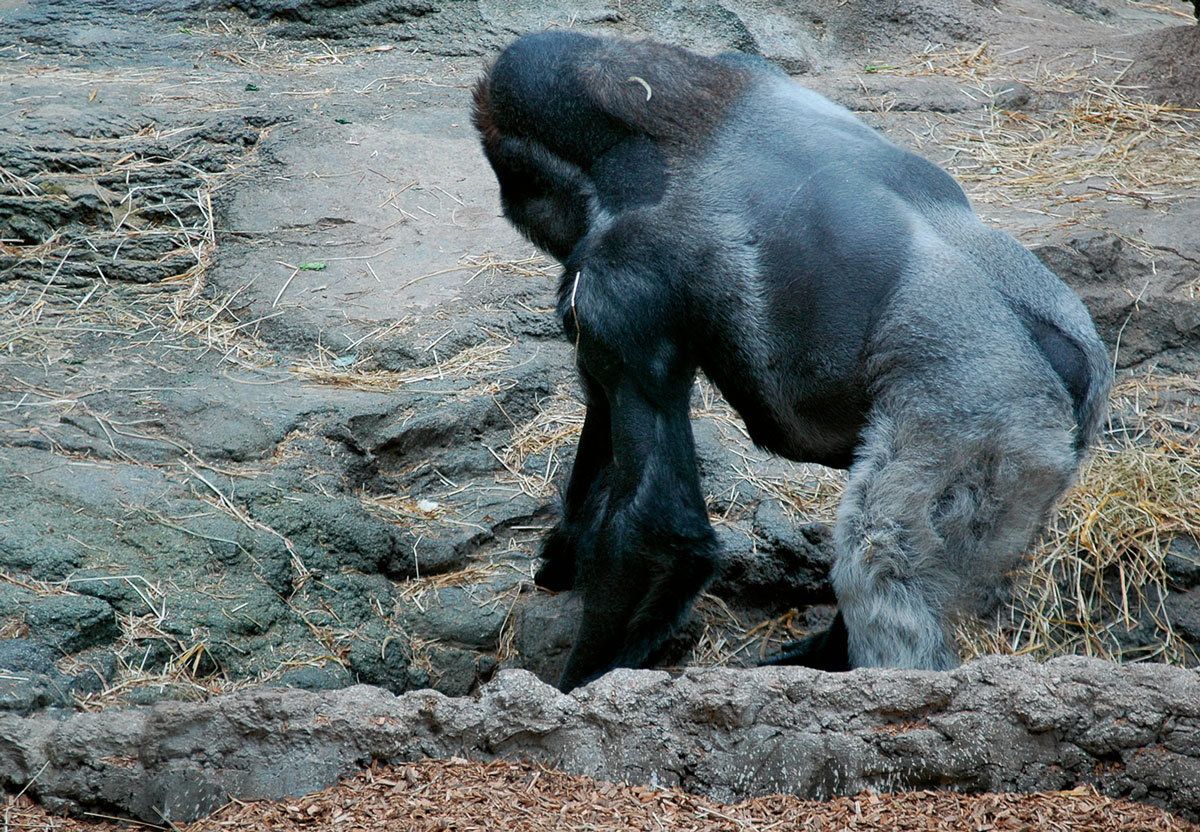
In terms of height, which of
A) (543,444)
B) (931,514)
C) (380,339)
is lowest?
(543,444)

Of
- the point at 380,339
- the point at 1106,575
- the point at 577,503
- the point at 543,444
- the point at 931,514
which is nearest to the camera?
the point at 931,514

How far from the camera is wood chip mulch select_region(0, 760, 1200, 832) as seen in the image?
205cm

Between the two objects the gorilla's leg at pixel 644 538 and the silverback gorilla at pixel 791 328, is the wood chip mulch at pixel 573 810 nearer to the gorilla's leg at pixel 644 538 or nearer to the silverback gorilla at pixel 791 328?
the silverback gorilla at pixel 791 328

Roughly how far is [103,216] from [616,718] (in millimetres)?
4268

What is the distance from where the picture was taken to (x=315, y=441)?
393 cm

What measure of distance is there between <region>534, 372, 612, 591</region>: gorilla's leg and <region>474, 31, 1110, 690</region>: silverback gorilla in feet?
1.18

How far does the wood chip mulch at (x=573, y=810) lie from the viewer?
2049 millimetres

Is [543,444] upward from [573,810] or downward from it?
downward

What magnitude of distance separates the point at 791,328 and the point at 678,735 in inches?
42.5

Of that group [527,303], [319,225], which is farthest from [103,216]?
[527,303]

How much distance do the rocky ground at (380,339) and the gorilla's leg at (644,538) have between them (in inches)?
13.2

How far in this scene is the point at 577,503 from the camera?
373 cm

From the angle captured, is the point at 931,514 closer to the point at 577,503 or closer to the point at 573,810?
the point at 573,810

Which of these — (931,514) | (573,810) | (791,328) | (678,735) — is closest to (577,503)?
(791,328)
